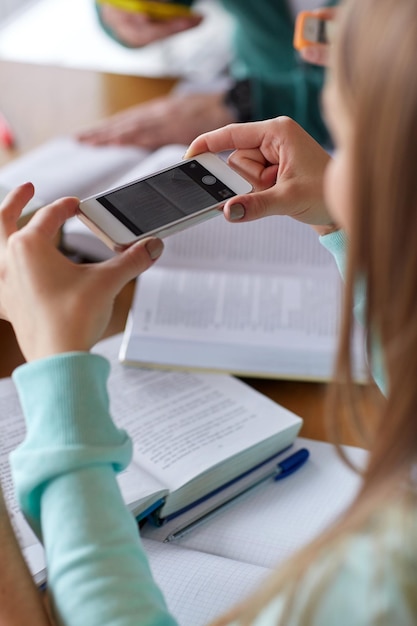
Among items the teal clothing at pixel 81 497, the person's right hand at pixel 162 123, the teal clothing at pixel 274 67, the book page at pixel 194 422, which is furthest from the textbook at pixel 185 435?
the teal clothing at pixel 274 67

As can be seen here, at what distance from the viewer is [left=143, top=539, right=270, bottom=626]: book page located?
593mm

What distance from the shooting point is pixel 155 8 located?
1.47 meters

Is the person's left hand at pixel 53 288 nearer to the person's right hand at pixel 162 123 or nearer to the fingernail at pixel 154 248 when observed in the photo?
the fingernail at pixel 154 248

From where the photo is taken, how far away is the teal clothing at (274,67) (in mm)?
1309

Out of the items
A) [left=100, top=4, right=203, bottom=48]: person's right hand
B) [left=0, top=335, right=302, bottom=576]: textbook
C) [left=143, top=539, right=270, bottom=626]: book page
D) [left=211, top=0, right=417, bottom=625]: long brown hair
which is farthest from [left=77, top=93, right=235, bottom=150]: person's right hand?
Result: [left=211, top=0, right=417, bottom=625]: long brown hair

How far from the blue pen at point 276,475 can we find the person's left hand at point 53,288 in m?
0.21

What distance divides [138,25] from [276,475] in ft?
3.28

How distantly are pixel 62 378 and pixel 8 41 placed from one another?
1.24 meters

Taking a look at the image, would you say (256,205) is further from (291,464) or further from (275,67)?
(275,67)

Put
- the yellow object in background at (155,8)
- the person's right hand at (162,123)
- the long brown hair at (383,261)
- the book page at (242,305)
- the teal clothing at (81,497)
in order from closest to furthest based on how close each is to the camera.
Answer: the long brown hair at (383,261) < the teal clothing at (81,497) < the book page at (242,305) < the person's right hand at (162,123) < the yellow object in background at (155,8)

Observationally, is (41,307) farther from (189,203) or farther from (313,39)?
(313,39)

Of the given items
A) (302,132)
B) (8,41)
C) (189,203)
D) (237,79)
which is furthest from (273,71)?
(189,203)

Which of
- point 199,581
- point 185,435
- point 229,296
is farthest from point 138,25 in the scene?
point 199,581

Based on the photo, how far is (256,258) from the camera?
1.00 m
